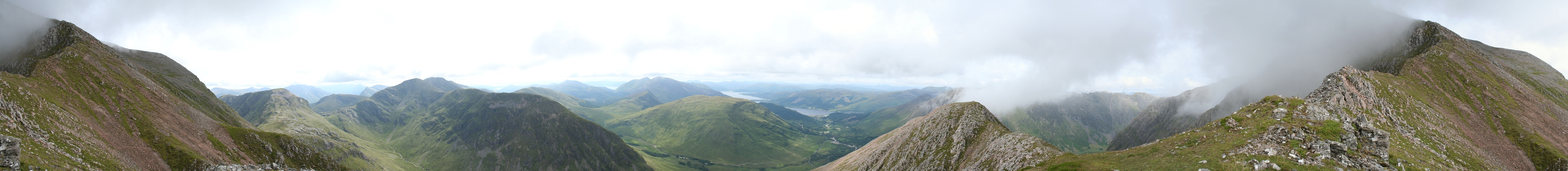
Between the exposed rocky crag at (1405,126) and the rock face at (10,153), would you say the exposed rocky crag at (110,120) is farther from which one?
the exposed rocky crag at (1405,126)

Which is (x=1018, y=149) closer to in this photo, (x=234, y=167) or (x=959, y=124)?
(x=959, y=124)

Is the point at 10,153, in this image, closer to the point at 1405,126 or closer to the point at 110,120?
the point at 110,120

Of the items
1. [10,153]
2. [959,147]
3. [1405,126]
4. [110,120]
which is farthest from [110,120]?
[1405,126]

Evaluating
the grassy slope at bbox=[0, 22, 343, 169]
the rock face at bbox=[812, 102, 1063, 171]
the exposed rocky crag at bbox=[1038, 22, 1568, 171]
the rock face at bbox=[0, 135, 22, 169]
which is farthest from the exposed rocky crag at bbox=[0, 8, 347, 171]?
the exposed rocky crag at bbox=[1038, 22, 1568, 171]

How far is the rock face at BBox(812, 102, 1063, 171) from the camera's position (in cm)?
5725

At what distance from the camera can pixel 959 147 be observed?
8162 centimetres

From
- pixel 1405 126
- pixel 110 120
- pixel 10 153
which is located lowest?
pixel 110 120

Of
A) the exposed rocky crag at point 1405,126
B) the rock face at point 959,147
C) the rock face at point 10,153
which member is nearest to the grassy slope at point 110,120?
the rock face at point 10,153

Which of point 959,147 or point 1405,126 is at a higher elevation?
point 1405,126

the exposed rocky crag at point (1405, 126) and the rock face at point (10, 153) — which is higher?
the exposed rocky crag at point (1405, 126)

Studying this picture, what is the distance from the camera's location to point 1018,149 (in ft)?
190

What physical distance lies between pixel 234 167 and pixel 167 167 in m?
21.7

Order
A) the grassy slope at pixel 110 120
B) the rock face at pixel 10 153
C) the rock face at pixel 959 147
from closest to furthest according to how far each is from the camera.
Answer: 1. the rock face at pixel 10 153
2. the rock face at pixel 959 147
3. the grassy slope at pixel 110 120

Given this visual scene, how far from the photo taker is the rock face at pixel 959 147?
57.2 m
